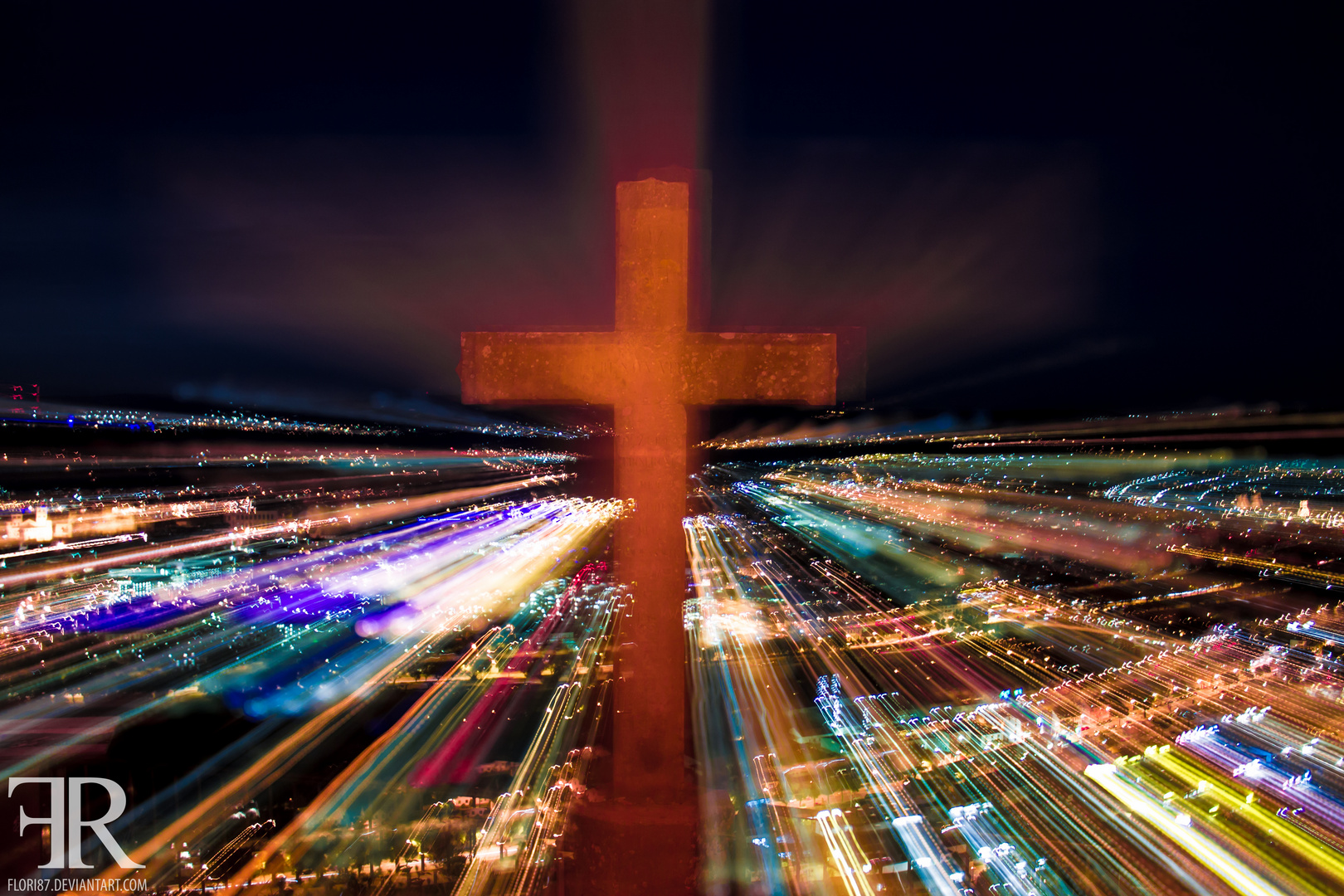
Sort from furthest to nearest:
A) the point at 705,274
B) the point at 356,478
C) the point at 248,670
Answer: the point at 356,478 → the point at 248,670 → the point at 705,274

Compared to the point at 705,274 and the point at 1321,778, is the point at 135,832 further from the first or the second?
the point at 1321,778

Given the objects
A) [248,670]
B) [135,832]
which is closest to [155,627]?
[248,670]
